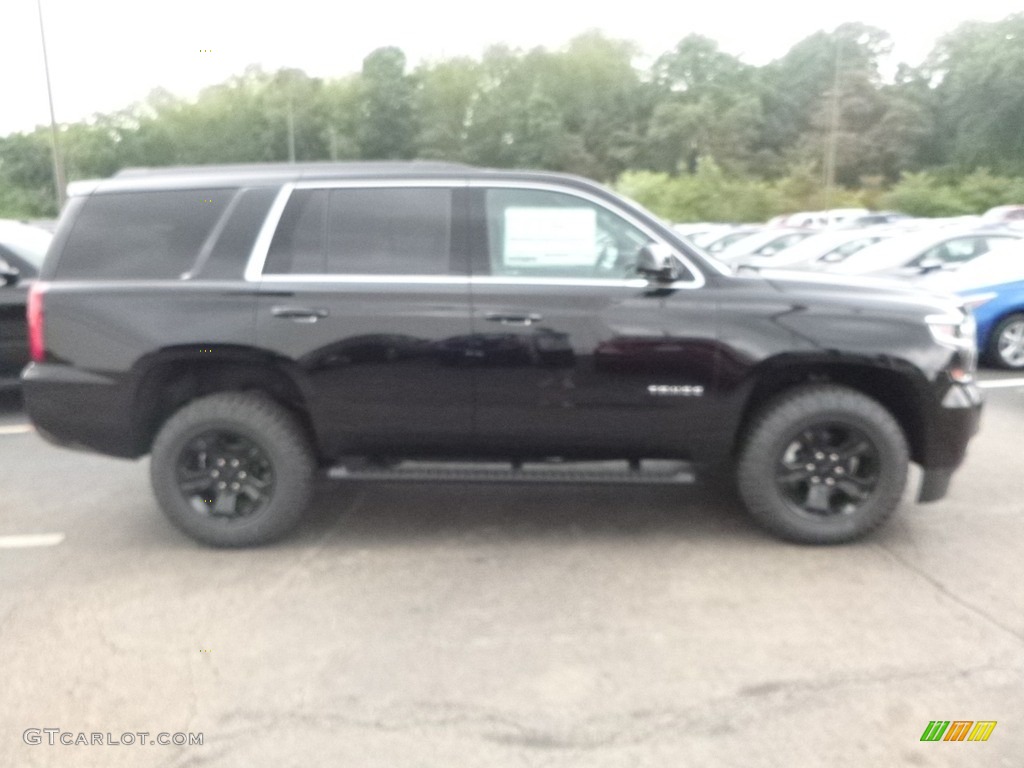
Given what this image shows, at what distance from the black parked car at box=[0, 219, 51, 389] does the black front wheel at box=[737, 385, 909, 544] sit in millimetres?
5850

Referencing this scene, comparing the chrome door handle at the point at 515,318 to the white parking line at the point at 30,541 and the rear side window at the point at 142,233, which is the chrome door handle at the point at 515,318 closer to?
the rear side window at the point at 142,233

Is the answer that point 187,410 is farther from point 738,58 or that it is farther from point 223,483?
point 738,58

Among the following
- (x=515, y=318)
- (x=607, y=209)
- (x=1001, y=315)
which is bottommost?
(x=1001, y=315)

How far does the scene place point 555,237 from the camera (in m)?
4.73

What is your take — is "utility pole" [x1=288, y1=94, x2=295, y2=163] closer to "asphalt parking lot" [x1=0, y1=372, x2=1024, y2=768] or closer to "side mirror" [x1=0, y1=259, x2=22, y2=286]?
"side mirror" [x1=0, y1=259, x2=22, y2=286]

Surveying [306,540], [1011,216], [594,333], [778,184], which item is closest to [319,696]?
[306,540]

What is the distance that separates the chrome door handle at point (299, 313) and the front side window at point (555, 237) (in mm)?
886

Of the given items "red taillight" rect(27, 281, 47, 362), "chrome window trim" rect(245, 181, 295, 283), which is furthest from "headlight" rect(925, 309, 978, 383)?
"red taillight" rect(27, 281, 47, 362)

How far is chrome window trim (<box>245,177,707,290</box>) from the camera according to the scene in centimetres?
465

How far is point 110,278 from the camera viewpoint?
475cm

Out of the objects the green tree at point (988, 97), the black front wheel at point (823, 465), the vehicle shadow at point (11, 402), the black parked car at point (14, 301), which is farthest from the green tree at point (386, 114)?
the green tree at point (988, 97)

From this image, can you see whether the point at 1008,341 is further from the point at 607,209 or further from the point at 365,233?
the point at 365,233

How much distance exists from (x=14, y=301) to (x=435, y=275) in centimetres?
475

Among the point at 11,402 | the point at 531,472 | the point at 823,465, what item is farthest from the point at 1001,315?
the point at 11,402
